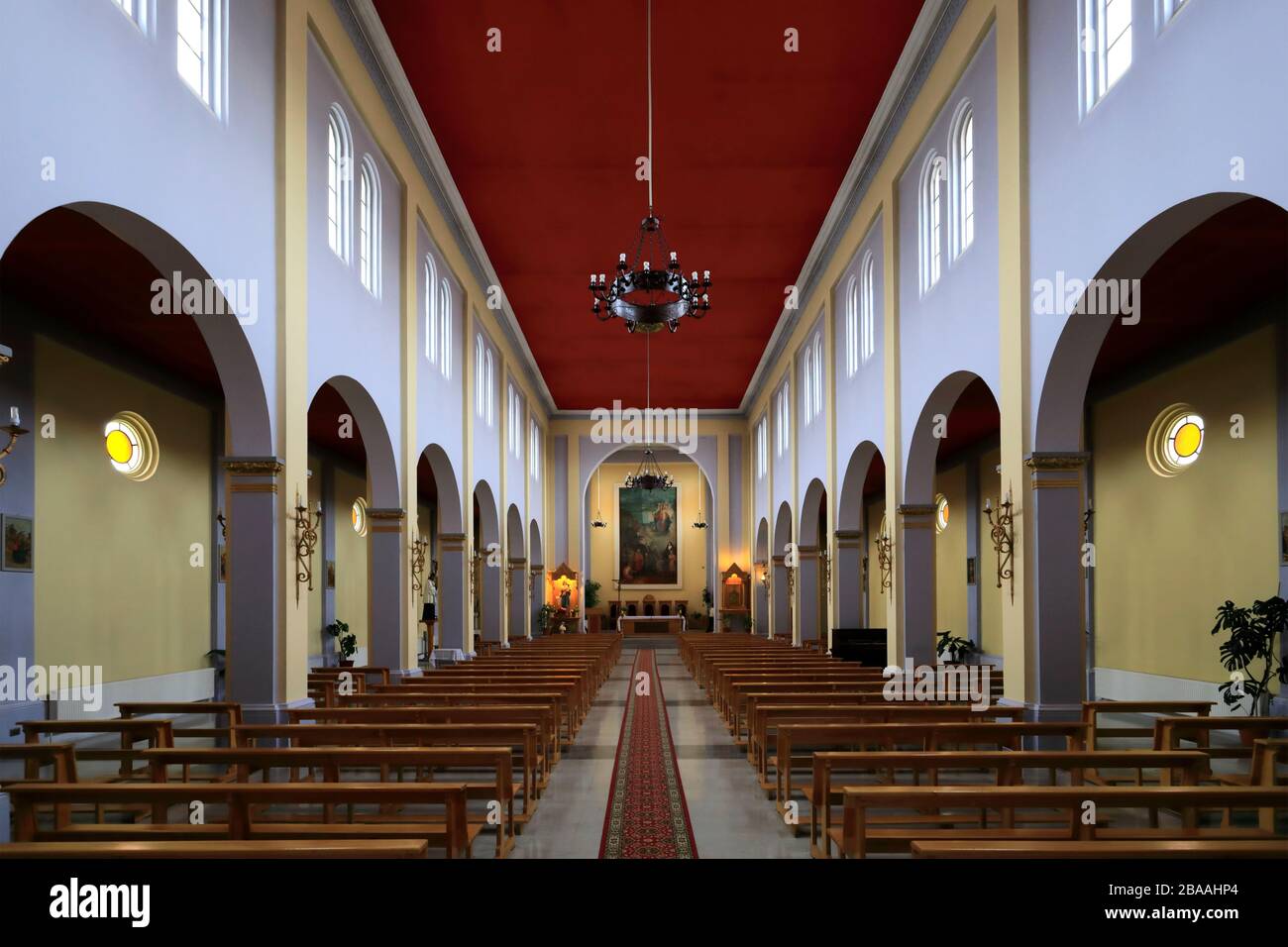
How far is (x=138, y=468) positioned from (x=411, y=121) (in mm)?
6850

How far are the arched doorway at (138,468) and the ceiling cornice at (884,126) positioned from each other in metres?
8.50

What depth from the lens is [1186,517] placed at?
1525 centimetres

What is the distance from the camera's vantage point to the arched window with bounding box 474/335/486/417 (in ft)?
72.7

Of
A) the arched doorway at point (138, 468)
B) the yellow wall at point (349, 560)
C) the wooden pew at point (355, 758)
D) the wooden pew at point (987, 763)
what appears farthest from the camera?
the yellow wall at point (349, 560)

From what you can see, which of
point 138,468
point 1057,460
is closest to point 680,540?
point 138,468

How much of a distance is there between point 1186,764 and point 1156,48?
203 inches

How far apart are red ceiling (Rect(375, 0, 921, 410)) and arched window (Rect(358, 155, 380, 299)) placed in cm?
136

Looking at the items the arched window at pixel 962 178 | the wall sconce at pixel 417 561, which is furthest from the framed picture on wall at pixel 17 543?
the arched window at pixel 962 178

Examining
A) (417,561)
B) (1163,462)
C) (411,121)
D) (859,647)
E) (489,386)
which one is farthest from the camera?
(489,386)

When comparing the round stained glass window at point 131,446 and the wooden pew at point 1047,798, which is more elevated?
the round stained glass window at point 131,446

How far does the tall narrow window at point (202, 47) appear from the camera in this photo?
29.4 ft

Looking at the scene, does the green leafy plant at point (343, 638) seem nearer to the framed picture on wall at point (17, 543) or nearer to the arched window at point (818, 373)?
the framed picture on wall at point (17, 543)

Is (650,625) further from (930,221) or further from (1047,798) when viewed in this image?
(1047,798)

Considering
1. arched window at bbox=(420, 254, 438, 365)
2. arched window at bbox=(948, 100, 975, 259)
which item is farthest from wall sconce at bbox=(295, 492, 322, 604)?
arched window at bbox=(948, 100, 975, 259)
